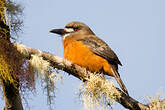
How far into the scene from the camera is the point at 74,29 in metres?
4.73

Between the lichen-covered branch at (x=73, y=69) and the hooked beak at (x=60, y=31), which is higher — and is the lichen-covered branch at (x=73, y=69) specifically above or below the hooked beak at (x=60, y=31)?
below

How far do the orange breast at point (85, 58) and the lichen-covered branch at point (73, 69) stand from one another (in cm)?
45

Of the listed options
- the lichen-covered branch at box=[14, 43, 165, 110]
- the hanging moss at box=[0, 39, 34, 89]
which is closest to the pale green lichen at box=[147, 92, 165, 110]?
the lichen-covered branch at box=[14, 43, 165, 110]

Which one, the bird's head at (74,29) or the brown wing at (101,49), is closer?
the brown wing at (101,49)

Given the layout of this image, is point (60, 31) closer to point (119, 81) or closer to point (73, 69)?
point (119, 81)

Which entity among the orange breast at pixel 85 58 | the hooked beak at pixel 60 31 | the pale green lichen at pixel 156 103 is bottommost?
the pale green lichen at pixel 156 103

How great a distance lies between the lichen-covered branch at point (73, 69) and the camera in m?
2.95

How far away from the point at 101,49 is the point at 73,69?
0.97 meters

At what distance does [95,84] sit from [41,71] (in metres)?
0.73

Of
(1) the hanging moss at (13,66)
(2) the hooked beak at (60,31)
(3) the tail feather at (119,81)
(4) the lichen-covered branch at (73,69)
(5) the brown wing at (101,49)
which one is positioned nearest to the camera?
(1) the hanging moss at (13,66)

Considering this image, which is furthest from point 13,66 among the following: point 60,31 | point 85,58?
point 60,31

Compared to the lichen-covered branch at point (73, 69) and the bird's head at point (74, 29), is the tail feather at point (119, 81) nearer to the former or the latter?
the lichen-covered branch at point (73, 69)

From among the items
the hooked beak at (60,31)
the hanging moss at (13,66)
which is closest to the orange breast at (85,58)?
the hooked beak at (60,31)

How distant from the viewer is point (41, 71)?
2875 millimetres
